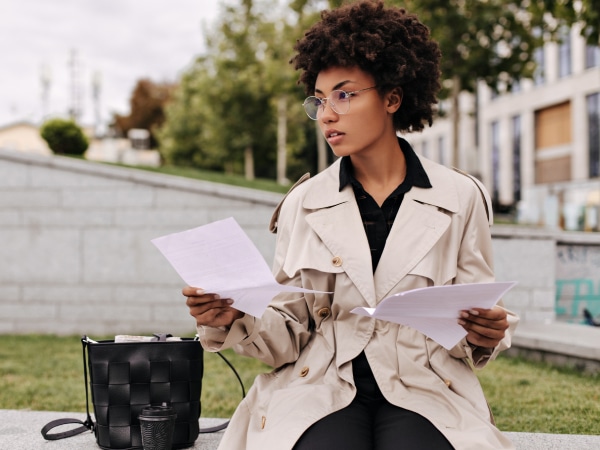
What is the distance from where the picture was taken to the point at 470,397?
8.63ft

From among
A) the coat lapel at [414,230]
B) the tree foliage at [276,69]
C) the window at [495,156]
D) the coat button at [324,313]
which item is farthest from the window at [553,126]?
the coat button at [324,313]

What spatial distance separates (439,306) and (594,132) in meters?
34.1

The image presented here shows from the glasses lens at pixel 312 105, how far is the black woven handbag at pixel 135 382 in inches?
44.9

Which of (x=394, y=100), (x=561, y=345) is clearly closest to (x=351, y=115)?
(x=394, y=100)

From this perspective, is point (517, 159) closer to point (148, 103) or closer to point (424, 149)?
point (424, 149)

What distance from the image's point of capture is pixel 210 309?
8.14ft

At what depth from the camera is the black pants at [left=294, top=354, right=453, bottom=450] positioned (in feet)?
8.01

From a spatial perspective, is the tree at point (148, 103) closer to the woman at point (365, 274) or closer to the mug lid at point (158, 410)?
the mug lid at point (158, 410)

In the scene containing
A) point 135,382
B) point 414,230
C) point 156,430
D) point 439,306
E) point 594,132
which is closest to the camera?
point 439,306

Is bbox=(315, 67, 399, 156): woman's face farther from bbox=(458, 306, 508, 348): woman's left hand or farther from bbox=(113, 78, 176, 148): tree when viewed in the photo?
bbox=(113, 78, 176, 148): tree

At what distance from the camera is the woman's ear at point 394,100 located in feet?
9.40

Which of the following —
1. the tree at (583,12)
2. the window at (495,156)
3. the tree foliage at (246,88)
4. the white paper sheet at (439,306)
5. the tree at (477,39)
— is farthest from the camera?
the window at (495,156)

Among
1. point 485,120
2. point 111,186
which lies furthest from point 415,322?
point 485,120

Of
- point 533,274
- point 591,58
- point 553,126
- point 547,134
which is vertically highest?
point 591,58
